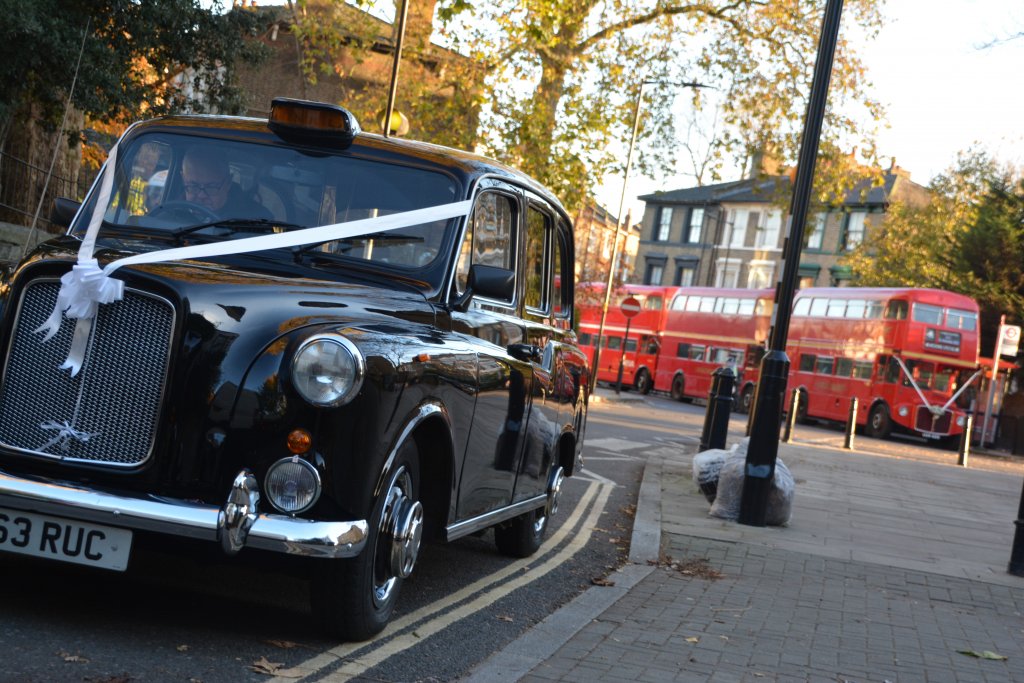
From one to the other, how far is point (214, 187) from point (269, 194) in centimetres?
25

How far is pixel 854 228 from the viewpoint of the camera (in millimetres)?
62750

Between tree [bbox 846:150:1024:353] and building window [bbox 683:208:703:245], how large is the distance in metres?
17.4

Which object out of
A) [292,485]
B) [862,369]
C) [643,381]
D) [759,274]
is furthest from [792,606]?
[759,274]

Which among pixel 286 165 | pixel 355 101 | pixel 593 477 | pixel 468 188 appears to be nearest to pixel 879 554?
pixel 593 477

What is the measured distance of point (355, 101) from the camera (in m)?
30.6

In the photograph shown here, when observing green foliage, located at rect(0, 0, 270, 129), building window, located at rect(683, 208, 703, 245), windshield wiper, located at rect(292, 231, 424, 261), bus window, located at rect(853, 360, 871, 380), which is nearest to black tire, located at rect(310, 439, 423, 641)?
windshield wiper, located at rect(292, 231, 424, 261)

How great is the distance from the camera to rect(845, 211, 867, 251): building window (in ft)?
205

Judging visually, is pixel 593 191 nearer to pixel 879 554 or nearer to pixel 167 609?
pixel 879 554

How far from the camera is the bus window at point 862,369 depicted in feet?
118

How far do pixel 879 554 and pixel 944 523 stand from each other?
134 inches

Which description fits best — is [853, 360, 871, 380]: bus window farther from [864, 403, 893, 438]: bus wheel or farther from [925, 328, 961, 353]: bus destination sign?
[925, 328, 961, 353]: bus destination sign

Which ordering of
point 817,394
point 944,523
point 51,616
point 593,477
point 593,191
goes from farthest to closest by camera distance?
point 817,394 → point 593,191 → point 593,477 → point 944,523 → point 51,616

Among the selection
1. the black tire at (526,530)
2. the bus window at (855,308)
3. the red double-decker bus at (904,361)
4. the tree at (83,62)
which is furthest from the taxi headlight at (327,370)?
the bus window at (855,308)

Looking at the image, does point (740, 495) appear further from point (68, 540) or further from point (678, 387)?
point (678, 387)
